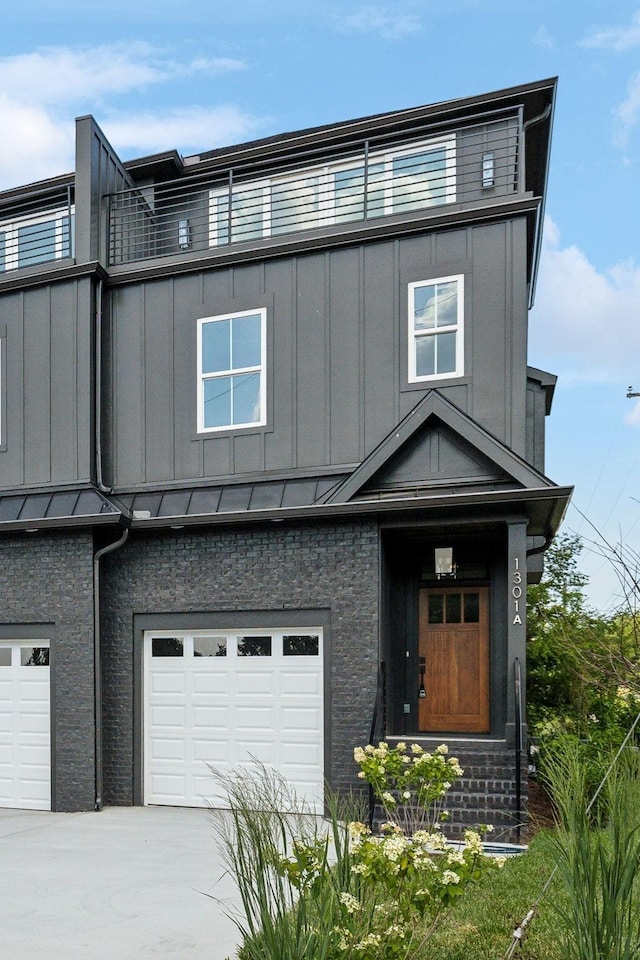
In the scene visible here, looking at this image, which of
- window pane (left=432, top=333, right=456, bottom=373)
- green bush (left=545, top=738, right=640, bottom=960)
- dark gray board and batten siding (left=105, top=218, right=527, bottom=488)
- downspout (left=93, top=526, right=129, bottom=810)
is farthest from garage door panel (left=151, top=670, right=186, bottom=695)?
green bush (left=545, top=738, right=640, bottom=960)

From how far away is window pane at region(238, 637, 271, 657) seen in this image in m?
10.7

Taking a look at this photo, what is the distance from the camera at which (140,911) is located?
641 centimetres

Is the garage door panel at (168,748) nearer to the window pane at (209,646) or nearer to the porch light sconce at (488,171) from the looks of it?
the window pane at (209,646)

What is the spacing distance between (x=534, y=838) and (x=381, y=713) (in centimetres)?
210

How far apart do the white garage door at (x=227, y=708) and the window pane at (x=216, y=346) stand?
346 cm

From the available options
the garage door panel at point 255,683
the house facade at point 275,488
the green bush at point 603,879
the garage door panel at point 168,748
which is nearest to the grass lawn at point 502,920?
the green bush at point 603,879

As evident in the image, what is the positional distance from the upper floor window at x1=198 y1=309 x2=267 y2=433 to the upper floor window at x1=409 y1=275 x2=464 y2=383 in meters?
1.97

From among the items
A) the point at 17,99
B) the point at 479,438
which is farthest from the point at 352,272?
the point at 17,99

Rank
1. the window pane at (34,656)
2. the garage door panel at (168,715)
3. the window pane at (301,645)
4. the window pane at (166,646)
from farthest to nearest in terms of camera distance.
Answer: the window pane at (34,656) → the window pane at (166,646) → the garage door panel at (168,715) → the window pane at (301,645)

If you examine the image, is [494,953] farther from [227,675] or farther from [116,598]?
[116,598]

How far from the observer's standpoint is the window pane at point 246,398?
11367 millimetres

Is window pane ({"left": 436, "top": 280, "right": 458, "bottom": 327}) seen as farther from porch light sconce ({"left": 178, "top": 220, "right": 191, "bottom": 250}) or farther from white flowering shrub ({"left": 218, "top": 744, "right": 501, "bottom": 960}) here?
white flowering shrub ({"left": 218, "top": 744, "right": 501, "bottom": 960})

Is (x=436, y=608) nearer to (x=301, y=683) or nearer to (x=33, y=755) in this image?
(x=301, y=683)

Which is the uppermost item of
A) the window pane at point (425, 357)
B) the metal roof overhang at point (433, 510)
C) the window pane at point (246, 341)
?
the window pane at point (246, 341)
